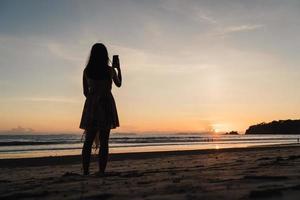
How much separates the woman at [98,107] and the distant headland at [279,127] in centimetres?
12028

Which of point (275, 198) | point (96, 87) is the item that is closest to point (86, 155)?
point (96, 87)

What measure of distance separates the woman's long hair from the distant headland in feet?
395

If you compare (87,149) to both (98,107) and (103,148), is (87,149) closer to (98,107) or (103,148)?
(103,148)

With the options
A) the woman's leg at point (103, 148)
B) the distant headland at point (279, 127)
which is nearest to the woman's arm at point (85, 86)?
the woman's leg at point (103, 148)

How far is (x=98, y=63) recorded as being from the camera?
673cm

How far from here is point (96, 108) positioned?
261 inches

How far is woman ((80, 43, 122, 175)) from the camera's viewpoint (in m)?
6.63

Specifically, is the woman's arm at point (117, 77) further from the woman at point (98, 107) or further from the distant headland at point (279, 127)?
the distant headland at point (279, 127)

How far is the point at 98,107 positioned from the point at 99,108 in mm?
25

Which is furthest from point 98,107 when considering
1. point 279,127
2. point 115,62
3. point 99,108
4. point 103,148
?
point 279,127

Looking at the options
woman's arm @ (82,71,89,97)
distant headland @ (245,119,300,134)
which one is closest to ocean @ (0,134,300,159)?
woman's arm @ (82,71,89,97)

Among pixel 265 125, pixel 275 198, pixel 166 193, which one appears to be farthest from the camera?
pixel 265 125

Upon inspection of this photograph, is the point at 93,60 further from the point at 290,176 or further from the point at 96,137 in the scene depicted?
the point at 290,176

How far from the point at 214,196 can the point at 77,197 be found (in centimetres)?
132
